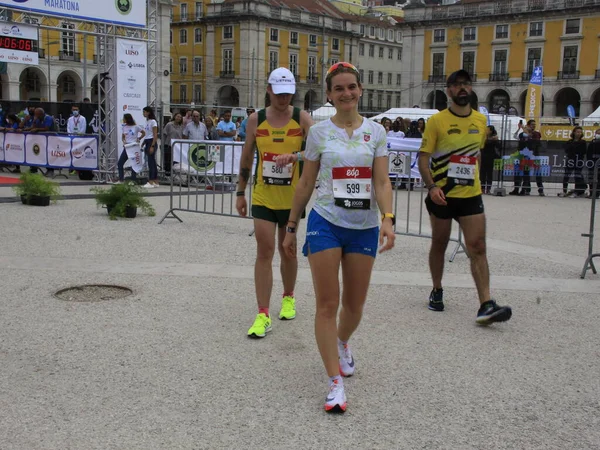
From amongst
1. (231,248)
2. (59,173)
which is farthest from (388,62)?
(231,248)

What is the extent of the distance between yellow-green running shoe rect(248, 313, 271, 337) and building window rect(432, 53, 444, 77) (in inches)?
3127

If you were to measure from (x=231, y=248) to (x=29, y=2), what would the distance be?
10.2 metres

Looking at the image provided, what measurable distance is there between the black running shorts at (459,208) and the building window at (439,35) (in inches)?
3114

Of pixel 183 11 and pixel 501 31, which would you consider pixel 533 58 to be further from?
pixel 183 11

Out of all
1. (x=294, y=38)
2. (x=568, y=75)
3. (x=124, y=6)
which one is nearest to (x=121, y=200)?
(x=124, y=6)

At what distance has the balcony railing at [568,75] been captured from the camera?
237 feet

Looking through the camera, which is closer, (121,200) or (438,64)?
(121,200)

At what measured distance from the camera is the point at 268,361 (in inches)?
184

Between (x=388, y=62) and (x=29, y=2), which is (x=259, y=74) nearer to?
(x=388, y=62)

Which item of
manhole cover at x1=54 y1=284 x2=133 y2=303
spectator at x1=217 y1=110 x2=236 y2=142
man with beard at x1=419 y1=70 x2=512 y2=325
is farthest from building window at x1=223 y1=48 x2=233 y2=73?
man with beard at x1=419 y1=70 x2=512 y2=325

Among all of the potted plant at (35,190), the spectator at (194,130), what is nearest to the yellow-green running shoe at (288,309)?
the potted plant at (35,190)

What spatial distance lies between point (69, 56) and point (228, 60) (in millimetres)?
28242

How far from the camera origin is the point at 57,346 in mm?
4840

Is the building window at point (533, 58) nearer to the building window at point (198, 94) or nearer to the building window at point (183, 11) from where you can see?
the building window at point (198, 94)
